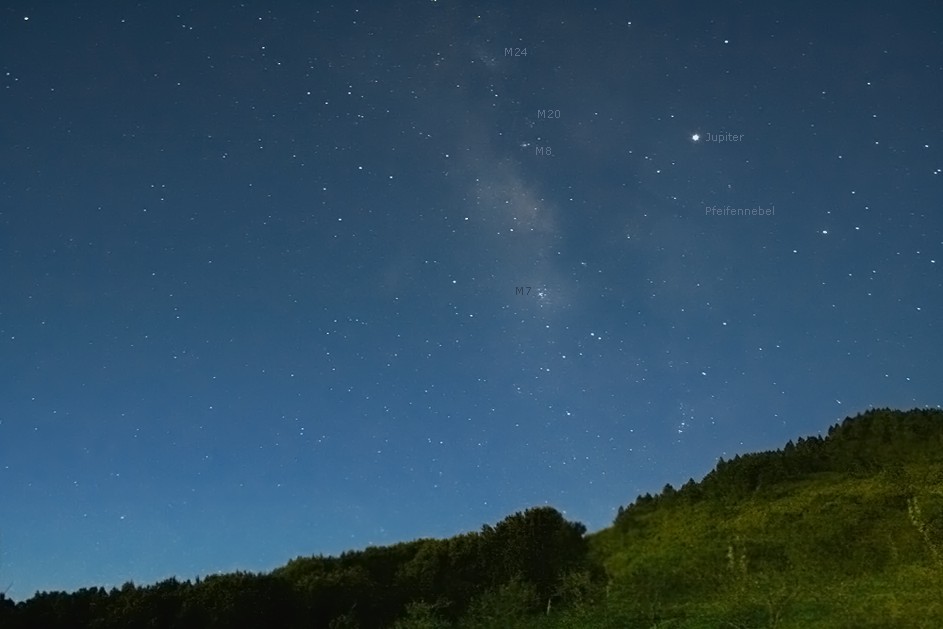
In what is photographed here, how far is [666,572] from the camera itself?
51094 millimetres

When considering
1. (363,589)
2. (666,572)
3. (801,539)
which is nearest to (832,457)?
(801,539)

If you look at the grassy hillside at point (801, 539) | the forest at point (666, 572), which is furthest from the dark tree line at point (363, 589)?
the grassy hillside at point (801, 539)

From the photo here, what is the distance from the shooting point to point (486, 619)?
4100 cm

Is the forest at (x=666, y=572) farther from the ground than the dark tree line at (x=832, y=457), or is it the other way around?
the dark tree line at (x=832, y=457)

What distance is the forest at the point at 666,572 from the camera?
3928 centimetres

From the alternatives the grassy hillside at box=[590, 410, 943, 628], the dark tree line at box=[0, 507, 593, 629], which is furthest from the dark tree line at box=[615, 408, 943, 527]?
the dark tree line at box=[0, 507, 593, 629]

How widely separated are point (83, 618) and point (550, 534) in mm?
32294

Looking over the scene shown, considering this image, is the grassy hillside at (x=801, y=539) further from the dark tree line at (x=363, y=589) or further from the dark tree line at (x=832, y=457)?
the dark tree line at (x=363, y=589)

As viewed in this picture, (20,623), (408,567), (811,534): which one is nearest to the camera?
(20,623)

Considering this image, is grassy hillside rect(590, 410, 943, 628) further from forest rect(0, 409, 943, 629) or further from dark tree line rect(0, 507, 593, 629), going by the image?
dark tree line rect(0, 507, 593, 629)

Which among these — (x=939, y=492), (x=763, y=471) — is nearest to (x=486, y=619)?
(x=939, y=492)

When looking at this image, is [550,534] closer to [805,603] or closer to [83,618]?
[805,603]

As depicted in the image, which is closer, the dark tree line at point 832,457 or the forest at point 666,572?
the forest at point 666,572

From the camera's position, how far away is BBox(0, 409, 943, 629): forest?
39281 millimetres
